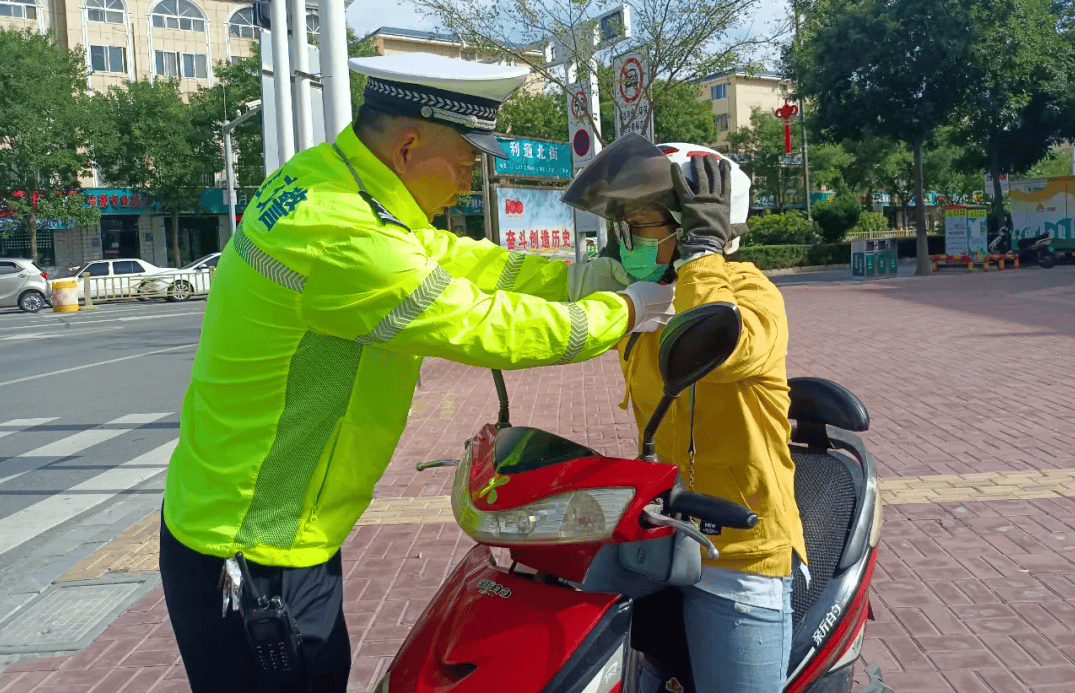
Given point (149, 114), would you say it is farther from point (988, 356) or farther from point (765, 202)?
point (988, 356)

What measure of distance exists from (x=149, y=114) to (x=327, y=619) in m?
39.6

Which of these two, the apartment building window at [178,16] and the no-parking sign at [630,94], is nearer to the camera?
the no-parking sign at [630,94]

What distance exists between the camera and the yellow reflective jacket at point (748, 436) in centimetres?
205

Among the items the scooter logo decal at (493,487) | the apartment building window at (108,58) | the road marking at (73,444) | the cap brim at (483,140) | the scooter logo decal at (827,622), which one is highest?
the apartment building window at (108,58)

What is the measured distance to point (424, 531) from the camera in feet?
17.7

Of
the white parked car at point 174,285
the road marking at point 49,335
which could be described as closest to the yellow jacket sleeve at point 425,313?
the road marking at point 49,335

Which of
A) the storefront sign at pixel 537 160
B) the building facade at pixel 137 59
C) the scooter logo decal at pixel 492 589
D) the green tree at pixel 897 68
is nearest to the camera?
the scooter logo decal at pixel 492 589

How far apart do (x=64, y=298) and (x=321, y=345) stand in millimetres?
26448

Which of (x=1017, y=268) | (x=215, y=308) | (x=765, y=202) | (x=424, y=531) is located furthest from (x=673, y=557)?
(x=765, y=202)

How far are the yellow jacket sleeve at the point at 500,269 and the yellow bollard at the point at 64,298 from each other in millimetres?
25874

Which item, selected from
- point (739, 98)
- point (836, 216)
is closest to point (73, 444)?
point (836, 216)

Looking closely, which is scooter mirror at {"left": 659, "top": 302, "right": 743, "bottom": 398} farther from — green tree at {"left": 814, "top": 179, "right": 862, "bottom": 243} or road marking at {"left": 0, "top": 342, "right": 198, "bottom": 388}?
green tree at {"left": 814, "top": 179, "right": 862, "bottom": 243}

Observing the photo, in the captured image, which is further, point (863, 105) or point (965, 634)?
point (863, 105)

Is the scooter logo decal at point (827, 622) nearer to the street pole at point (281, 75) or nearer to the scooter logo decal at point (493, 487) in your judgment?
the scooter logo decal at point (493, 487)
